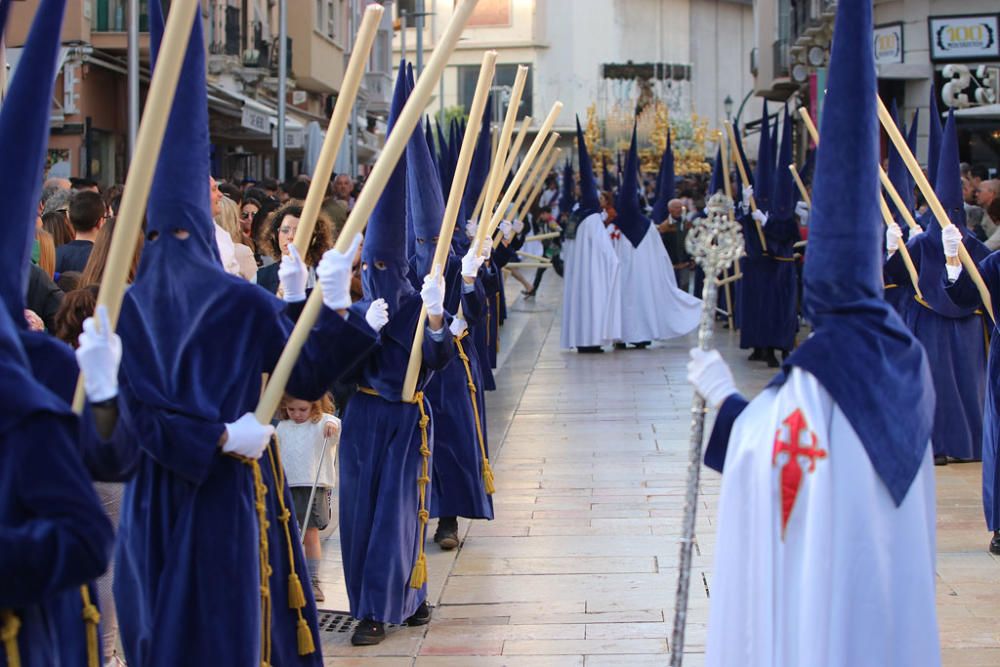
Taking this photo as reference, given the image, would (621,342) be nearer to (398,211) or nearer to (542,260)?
(542,260)

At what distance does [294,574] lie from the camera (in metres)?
4.82

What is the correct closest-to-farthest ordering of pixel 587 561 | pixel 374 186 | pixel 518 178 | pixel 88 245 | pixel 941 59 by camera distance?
1. pixel 374 186
2. pixel 587 561
3. pixel 88 245
4. pixel 518 178
5. pixel 941 59

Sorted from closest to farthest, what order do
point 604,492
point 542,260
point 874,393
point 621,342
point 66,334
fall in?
1. point 874,393
2. point 66,334
3. point 604,492
4. point 621,342
5. point 542,260

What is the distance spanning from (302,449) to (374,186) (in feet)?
9.37

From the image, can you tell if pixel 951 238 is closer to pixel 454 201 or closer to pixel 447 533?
pixel 447 533

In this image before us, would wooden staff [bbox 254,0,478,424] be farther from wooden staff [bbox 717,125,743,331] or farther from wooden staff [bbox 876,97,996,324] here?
wooden staff [bbox 717,125,743,331]

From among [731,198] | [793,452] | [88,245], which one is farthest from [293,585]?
[731,198]

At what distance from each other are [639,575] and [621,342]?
11.4 metres

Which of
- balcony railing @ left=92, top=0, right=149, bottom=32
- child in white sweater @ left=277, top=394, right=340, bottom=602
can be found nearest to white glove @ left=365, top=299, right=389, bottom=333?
child in white sweater @ left=277, top=394, right=340, bottom=602

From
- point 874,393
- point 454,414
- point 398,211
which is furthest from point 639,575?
point 874,393

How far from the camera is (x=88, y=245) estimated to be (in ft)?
26.9

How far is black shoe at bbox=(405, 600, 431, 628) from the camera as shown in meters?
6.82

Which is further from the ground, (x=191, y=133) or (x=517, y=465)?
(x=191, y=133)

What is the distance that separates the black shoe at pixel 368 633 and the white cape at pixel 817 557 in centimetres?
250
